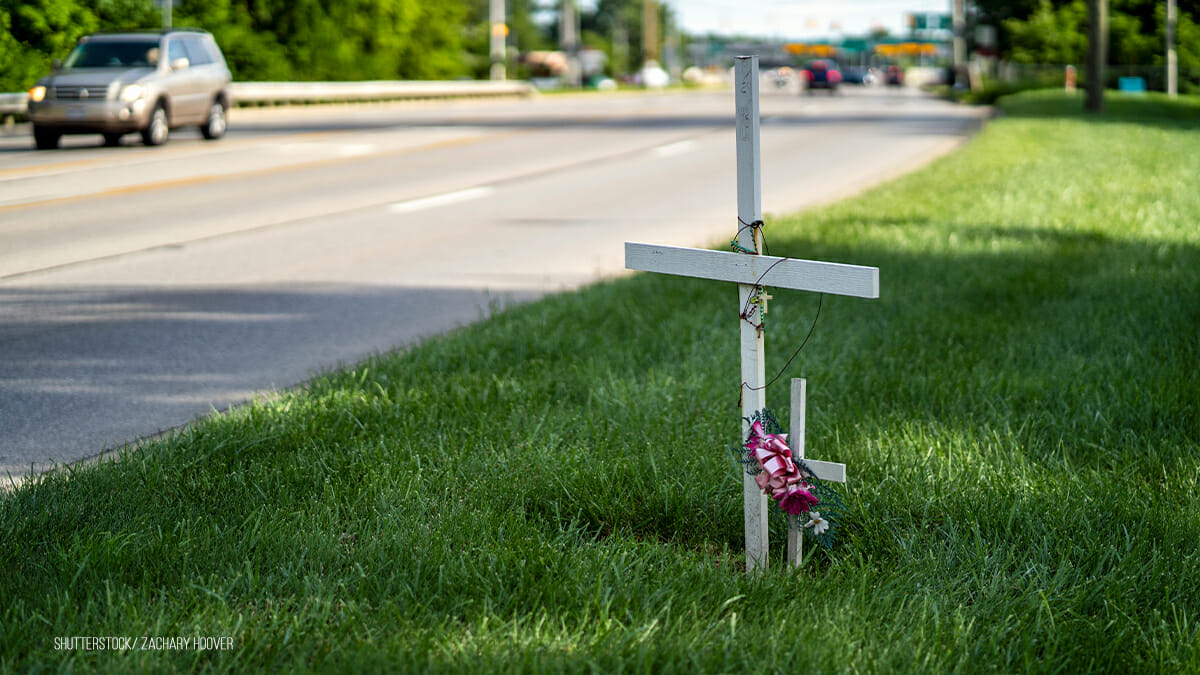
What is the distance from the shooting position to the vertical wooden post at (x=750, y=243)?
9.70 feet

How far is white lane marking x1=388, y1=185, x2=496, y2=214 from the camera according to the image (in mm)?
12531

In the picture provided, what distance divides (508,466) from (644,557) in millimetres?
906

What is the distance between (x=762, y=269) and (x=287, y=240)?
25.8 ft

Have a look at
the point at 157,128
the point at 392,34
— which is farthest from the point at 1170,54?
the point at 157,128

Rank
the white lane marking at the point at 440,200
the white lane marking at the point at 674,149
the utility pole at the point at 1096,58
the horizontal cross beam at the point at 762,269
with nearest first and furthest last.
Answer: the horizontal cross beam at the point at 762,269 → the white lane marking at the point at 440,200 → the white lane marking at the point at 674,149 → the utility pole at the point at 1096,58

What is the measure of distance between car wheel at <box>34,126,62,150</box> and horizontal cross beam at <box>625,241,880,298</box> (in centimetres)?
1674

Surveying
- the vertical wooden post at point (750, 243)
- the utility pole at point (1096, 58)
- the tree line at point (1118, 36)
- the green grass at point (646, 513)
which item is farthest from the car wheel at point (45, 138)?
the tree line at point (1118, 36)

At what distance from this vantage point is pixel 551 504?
358 cm

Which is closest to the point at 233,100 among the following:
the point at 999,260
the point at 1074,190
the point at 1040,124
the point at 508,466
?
the point at 1040,124

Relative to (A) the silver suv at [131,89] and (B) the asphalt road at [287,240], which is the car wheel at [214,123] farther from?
(B) the asphalt road at [287,240]

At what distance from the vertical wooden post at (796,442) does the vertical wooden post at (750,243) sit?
0.07 metres

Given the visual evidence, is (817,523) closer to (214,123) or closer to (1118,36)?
(214,123)

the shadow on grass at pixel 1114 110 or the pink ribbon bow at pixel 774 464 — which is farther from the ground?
the shadow on grass at pixel 1114 110

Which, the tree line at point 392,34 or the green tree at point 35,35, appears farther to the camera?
the tree line at point 392,34
